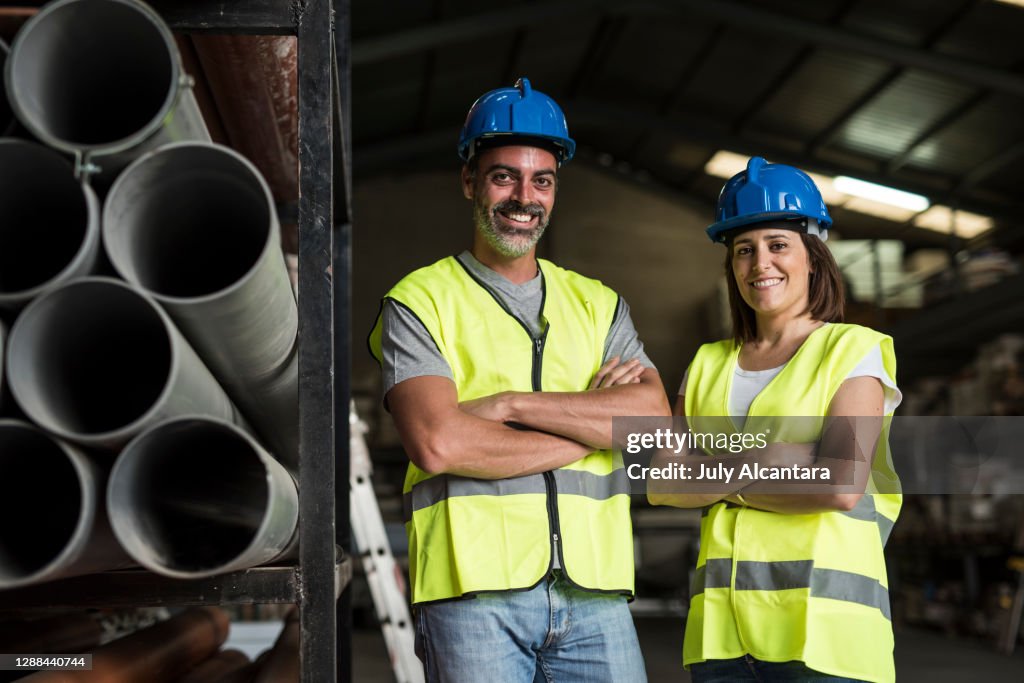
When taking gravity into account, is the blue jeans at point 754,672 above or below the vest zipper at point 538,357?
below

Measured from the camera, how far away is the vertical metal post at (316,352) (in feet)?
5.57

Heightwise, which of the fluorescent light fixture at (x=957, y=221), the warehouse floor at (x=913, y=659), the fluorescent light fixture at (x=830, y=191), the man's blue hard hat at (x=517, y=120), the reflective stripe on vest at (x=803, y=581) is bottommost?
the warehouse floor at (x=913, y=659)

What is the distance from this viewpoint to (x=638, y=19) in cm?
1377

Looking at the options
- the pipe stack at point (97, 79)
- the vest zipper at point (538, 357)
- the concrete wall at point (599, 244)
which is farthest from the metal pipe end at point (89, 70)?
the concrete wall at point (599, 244)

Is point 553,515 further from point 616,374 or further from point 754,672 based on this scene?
point 754,672

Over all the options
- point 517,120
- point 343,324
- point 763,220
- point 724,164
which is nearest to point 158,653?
point 343,324

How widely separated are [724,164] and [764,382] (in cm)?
1606

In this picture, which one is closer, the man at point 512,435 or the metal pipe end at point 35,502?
the metal pipe end at point 35,502

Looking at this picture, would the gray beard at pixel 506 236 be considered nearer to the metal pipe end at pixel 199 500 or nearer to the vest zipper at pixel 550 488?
the vest zipper at pixel 550 488

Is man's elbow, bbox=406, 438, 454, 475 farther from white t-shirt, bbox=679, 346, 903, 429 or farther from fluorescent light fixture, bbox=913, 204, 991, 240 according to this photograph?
fluorescent light fixture, bbox=913, 204, 991, 240

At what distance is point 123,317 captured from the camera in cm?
145

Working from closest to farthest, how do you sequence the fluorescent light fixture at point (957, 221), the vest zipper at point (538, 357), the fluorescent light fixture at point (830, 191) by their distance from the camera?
the vest zipper at point (538, 357), the fluorescent light fixture at point (957, 221), the fluorescent light fixture at point (830, 191)

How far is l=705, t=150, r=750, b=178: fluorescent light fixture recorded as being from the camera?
17.2 metres

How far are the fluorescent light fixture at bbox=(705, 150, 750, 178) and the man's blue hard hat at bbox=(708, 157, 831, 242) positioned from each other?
14.8 m
